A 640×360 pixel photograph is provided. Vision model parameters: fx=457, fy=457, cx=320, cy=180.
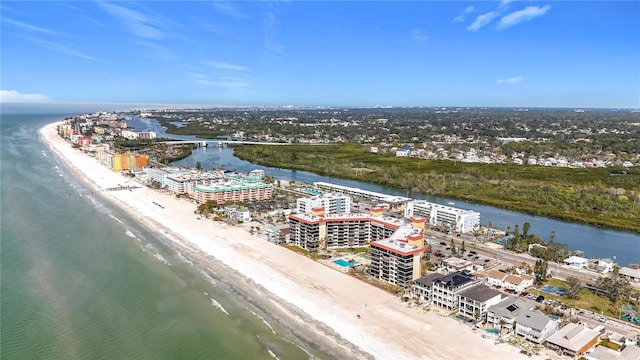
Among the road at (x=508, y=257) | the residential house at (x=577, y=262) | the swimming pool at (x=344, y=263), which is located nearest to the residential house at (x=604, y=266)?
the road at (x=508, y=257)

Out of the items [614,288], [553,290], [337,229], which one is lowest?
[553,290]

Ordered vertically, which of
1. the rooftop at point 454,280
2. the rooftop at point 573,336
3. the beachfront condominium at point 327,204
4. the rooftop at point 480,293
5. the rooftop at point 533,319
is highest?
the beachfront condominium at point 327,204

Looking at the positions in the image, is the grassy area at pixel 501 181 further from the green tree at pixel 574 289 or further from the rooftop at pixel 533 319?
the rooftop at pixel 533 319

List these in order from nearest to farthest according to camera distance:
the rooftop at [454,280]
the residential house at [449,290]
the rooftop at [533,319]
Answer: the rooftop at [533,319] < the residential house at [449,290] < the rooftop at [454,280]

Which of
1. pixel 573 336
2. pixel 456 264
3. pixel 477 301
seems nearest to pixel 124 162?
pixel 456 264

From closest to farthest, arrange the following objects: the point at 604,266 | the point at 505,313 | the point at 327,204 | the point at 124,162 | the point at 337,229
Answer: the point at 505,313 → the point at 604,266 → the point at 337,229 → the point at 327,204 → the point at 124,162

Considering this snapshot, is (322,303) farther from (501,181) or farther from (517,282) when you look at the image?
(501,181)

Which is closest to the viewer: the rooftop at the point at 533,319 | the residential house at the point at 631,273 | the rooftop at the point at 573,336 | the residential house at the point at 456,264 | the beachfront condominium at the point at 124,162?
the rooftop at the point at 573,336
